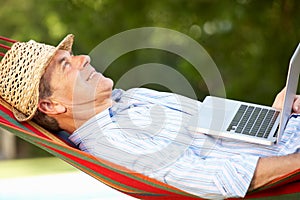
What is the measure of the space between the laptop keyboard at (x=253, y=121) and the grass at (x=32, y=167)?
6.63 feet

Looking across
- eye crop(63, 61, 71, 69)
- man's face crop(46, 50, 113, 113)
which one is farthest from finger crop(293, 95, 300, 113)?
eye crop(63, 61, 71, 69)

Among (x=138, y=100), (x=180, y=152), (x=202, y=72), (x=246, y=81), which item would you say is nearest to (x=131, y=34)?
(x=202, y=72)

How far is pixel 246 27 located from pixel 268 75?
38cm

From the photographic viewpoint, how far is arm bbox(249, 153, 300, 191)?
7.59 ft

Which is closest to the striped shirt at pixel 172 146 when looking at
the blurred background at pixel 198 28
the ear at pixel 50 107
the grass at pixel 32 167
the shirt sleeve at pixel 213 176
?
the shirt sleeve at pixel 213 176

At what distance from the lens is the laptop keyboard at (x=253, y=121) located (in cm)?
254

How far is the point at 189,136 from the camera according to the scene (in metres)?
2.54

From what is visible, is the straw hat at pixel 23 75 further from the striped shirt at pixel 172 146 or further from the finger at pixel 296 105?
the finger at pixel 296 105

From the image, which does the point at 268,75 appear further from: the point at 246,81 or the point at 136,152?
the point at 136,152

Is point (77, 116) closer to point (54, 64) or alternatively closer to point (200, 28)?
point (54, 64)

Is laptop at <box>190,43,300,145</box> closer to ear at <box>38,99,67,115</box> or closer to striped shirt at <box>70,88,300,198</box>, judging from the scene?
striped shirt at <box>70,88,300,198</box>

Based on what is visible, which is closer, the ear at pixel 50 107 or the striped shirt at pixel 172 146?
the striped shirt at pixel 172 146

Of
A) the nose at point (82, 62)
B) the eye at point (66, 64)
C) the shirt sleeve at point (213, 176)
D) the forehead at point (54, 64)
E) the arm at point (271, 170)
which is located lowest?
the arm at point (271, 170)

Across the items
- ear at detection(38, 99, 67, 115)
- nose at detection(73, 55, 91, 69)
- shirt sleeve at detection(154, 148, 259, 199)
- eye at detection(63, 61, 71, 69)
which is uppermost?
eye at detection(63, 61, 71, 69)
